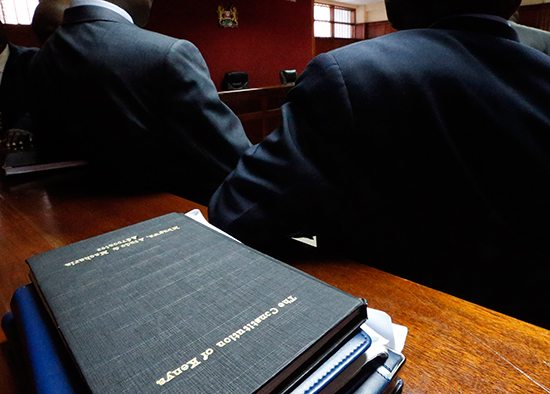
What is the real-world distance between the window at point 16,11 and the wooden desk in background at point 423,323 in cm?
486

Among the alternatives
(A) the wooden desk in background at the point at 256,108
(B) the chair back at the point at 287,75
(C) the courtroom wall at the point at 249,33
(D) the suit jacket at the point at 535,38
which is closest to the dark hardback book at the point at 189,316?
(D) the suit jacket at the point at 535,38

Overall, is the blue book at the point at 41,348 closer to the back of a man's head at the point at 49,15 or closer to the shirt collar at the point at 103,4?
the shirt collar at the point at 103,4

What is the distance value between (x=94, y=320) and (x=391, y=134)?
49cm

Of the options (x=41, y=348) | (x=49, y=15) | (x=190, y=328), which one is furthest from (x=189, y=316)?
(x=49, y=15)

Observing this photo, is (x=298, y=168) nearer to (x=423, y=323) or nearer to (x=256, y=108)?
(x=423, y=323)

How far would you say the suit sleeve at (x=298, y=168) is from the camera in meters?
0.57

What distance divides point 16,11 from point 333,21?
1001 cm

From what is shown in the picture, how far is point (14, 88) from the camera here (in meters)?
2.24

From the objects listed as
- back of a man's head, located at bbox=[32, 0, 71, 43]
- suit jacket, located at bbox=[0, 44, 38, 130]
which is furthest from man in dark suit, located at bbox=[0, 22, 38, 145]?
back of a man's head, located at bbox=[32, 0, 71, 43]

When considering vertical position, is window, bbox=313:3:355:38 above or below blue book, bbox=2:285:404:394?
above

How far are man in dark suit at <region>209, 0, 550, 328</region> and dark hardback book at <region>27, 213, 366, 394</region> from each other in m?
0.21

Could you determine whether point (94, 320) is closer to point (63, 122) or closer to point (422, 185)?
point (422, 185)

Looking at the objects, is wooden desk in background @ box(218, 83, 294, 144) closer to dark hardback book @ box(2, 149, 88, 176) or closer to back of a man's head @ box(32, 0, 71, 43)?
back of a man's head @ box(32, 0, 71, 43)

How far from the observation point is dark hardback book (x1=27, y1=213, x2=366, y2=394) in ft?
0.79
